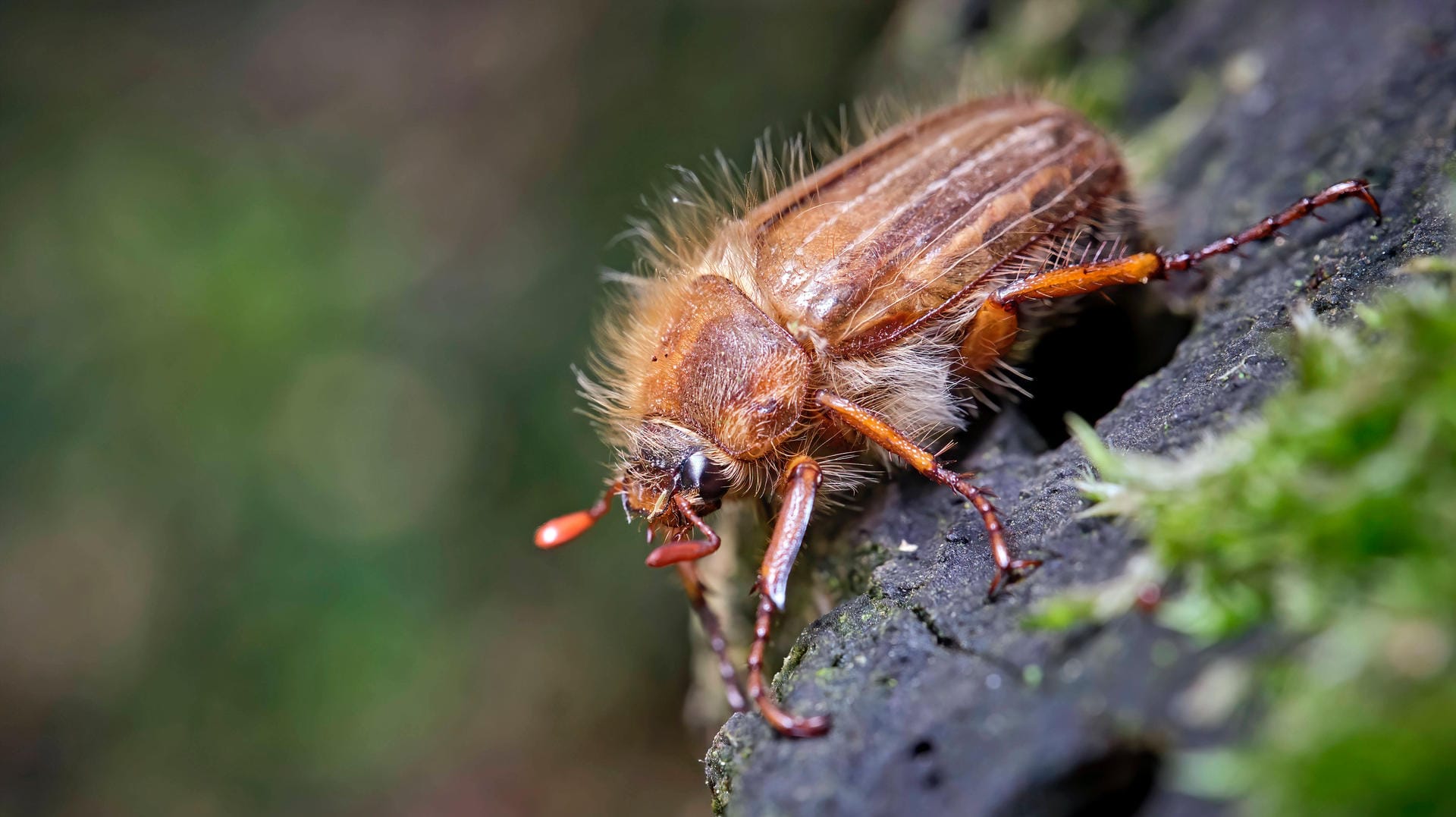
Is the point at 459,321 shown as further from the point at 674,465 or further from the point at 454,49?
the point at 674,465

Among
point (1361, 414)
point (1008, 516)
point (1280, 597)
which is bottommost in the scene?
point (1008, 516)

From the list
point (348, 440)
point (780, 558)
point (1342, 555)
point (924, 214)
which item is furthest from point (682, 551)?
point (348, 440)

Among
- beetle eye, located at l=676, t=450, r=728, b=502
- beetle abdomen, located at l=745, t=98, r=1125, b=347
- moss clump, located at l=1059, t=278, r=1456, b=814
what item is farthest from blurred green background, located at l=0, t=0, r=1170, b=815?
moss clump, located at l=1059, t=278, r=1456, b=814

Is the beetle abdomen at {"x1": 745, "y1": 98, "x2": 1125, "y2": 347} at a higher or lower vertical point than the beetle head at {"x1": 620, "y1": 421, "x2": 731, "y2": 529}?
higher

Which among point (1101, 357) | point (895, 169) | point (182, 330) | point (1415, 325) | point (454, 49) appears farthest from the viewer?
point (454, 49)

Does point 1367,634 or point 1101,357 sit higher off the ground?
point 1367,634

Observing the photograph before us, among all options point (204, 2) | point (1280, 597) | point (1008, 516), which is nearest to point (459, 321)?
point (204, 2)

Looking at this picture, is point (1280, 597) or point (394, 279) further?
point (394, 279)

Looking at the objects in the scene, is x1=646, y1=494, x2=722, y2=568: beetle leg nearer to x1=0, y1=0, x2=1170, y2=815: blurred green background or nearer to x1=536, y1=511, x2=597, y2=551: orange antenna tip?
x1=536, y1=511, x2=597, y2=551: orange antenna tip
